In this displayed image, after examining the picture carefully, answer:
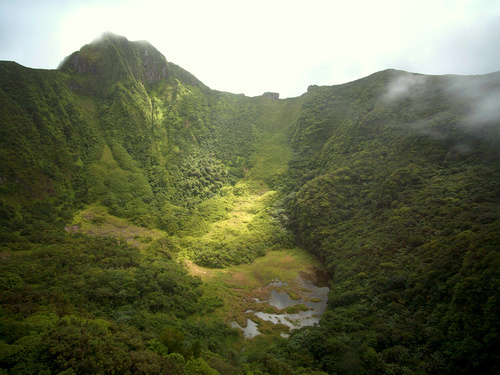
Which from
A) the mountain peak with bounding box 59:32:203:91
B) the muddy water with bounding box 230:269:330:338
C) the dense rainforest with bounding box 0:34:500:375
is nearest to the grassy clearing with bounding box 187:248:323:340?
the muddy water with bounding box 230:269:330:338

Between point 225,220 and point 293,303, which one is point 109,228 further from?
point 293,303

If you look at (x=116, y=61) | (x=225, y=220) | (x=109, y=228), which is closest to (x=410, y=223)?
(x=225, y=220)

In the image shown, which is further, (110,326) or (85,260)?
(85,260)

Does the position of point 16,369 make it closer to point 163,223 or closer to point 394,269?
point 394,269

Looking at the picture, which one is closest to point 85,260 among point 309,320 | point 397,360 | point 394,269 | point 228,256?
point 228,256

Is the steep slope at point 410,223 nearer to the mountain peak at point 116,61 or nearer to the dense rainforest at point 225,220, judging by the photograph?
the dense rainforest at point 225,220
